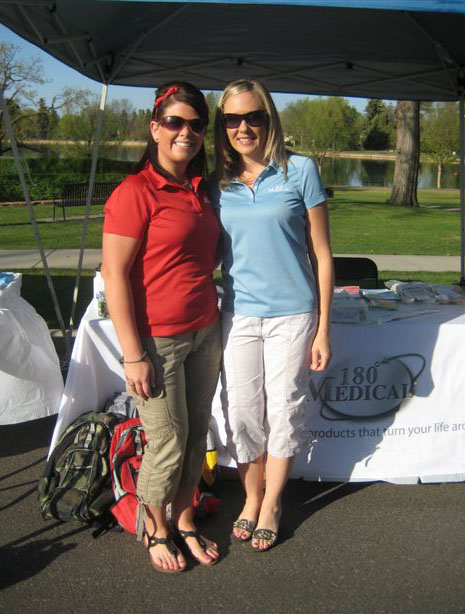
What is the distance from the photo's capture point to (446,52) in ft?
14.8

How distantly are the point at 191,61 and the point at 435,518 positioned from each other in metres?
3.76

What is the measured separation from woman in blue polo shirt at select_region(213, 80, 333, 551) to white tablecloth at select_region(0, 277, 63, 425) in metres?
1.12

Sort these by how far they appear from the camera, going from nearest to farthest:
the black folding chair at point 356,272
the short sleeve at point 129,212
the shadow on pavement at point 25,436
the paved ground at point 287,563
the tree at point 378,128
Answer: the short sleeve at point 129,212 < the paved ground at point 287,563 < the shadow on pavement at point 25,436 < the black folding chair at point 356,272 < the tree at point 378,128

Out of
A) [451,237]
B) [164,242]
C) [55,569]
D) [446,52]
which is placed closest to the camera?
[164,242]

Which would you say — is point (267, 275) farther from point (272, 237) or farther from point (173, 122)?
point (173, 122)

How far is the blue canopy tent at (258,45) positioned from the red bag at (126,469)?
2033 millimetres

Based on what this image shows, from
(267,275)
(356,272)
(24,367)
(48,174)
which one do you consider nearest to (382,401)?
(267,275)

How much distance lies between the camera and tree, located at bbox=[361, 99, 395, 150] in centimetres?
7594

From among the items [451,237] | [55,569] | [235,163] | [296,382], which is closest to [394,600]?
[296,382]

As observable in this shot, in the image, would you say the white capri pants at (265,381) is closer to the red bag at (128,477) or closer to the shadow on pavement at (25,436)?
the red bag at (128,477)

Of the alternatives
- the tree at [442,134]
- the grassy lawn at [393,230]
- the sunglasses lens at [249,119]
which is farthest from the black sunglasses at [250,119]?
the tree at [442,134]

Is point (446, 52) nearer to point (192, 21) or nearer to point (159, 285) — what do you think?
point (192, 21)

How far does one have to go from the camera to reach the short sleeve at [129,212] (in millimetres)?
2139

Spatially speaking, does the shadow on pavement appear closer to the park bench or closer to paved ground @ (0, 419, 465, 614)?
paved ground @ (0, 419, 465, 614)
